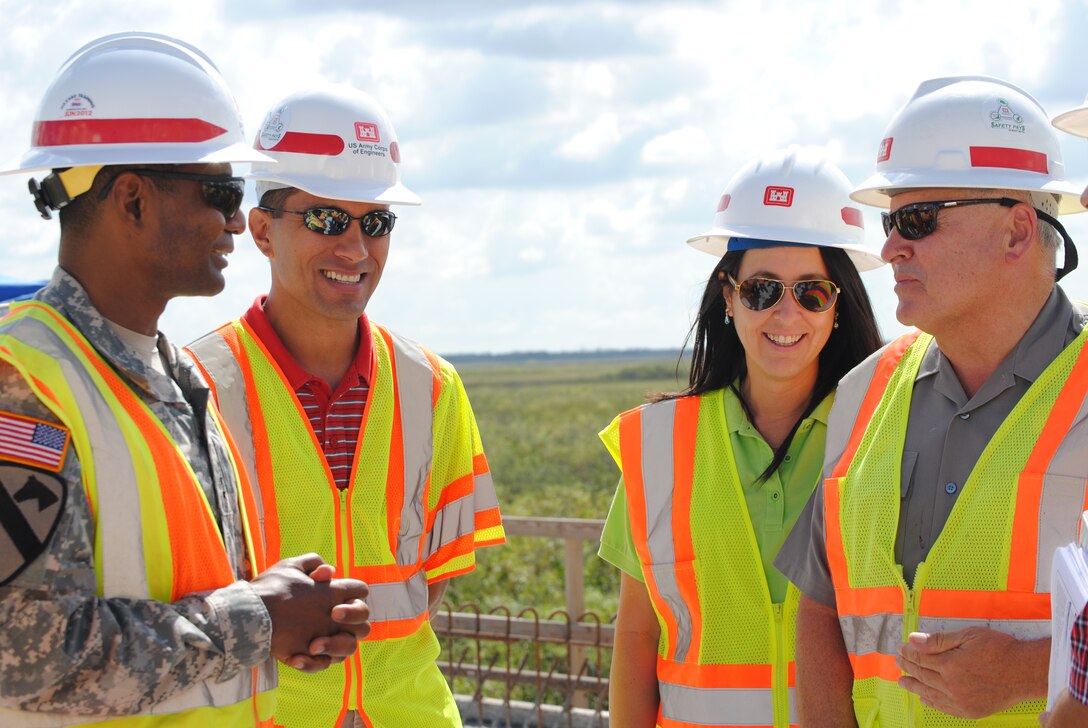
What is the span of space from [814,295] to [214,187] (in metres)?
1.88

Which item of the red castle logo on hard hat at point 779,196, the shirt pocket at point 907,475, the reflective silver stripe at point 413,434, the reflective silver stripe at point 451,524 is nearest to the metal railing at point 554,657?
the reflective silver stripe at point 451,524

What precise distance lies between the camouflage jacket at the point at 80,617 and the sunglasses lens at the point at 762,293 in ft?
6.08

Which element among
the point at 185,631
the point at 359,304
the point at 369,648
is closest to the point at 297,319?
the point at 359,304

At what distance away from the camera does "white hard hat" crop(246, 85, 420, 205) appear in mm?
3965

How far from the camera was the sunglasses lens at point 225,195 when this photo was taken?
2.80 m

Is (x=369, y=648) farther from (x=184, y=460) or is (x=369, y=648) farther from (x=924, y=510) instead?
(x=924, y=510)

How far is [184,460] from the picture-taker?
2.61 meters

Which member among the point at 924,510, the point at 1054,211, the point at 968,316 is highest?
the point at 1054,211

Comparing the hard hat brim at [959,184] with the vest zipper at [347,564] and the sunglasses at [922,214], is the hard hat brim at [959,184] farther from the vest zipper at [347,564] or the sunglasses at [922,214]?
the vest zipper at [347,564]

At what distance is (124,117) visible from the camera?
2729 mm

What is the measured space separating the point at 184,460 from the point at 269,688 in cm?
60

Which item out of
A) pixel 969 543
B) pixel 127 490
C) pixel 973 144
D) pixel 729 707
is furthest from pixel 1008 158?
pixel 127 490

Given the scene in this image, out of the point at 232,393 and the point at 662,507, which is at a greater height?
the point at 232,393

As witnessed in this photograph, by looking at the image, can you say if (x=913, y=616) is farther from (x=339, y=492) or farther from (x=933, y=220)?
(x=339, y=492)
